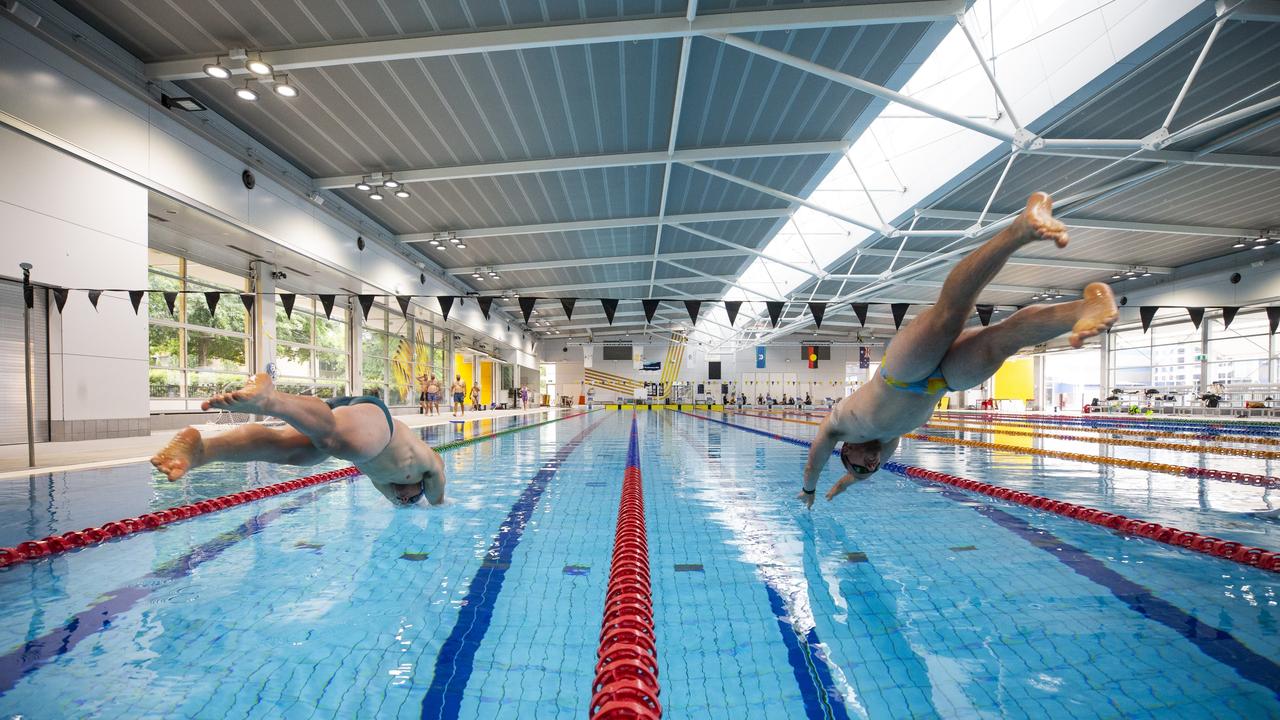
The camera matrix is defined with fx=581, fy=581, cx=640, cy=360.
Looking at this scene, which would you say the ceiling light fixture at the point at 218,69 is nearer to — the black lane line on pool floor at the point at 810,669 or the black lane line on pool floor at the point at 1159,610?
the black lane line on pool floor at the point at 810,669

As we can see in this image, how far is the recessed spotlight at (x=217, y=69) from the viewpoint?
650cm

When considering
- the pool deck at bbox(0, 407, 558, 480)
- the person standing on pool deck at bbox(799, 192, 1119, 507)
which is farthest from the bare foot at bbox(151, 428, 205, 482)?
the pool deck at bbox(0, 407, 558, 480)

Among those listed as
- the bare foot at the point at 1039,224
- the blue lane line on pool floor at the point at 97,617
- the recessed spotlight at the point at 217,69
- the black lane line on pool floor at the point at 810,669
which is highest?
the recessed spotlight at the point at 217,69

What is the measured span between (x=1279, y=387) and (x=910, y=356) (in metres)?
22.0

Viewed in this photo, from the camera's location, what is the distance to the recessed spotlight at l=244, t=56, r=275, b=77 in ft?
20.8

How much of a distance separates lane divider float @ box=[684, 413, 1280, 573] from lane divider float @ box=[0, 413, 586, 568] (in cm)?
590

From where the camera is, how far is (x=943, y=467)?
6559mm

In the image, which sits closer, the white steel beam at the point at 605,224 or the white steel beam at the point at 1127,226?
the white steel beam at the point at 1127,226

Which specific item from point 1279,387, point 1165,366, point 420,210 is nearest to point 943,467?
point 420,210

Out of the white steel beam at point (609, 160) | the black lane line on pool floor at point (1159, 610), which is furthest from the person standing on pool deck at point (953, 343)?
the white steel beam at point (609, 160)

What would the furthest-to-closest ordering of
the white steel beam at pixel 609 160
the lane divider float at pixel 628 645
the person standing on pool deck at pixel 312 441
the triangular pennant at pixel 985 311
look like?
the white steel beam at pixel 609 160
the triangular pennant at pixel 985 311
the person standing on pool deck at pixel 312 441
the lane divider float at pixel 628 645

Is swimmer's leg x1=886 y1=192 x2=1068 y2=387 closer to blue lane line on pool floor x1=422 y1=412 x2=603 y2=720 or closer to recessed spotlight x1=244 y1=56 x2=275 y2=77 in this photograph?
blue lane line on pool floor x1=422 y1=412 x2=603 y2=720

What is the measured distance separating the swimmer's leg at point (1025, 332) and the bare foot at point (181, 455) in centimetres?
257

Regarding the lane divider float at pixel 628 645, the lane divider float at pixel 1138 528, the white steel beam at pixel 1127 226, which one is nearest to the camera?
the lane divider float at pixel 628 645
